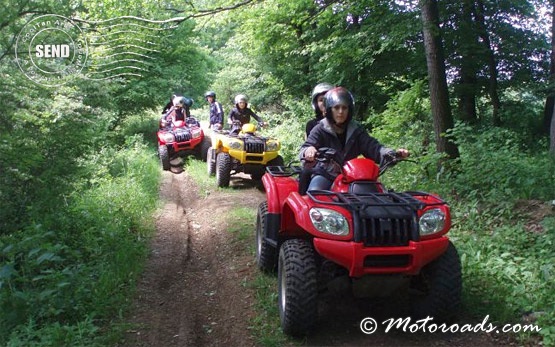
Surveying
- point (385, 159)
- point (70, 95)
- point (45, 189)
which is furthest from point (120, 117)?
point (385, 159)

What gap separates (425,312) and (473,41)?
943 centimetres

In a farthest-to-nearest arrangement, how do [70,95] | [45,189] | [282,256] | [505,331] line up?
[70,95]
[45,189]
[282,256]
[505,331]

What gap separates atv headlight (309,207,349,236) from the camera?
3364mm

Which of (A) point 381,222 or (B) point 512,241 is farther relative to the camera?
(B) point 512,241

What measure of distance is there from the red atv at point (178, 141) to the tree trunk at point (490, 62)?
26.3 feet

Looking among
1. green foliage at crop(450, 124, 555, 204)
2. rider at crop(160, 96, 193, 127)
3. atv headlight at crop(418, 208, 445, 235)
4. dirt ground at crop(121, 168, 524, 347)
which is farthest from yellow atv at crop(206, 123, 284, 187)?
atv headlight at crop(418, 208, 445, 235)

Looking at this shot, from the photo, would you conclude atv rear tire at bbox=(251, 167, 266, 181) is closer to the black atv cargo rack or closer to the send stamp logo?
the send stamp logo

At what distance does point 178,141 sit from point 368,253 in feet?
34.5

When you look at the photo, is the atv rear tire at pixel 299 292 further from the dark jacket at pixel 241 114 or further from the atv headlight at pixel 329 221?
the dark jacket at pixel 241 114

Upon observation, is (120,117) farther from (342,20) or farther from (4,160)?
(4,160)

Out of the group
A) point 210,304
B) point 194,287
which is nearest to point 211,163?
point 194,287

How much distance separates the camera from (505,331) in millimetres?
3537

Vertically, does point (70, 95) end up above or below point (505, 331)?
above

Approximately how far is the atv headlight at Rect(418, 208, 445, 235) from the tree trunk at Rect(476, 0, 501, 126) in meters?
9.14
